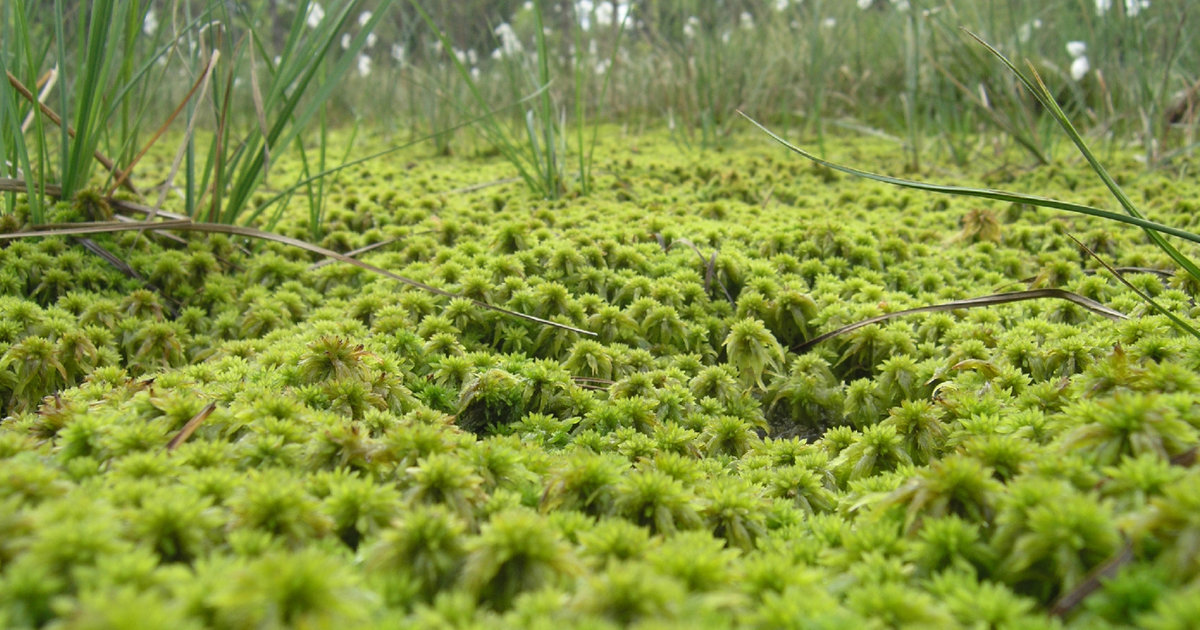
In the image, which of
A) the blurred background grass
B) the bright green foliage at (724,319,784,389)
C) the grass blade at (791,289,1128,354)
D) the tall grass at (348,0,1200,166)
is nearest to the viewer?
the grass blade at (791,289,1128,354)

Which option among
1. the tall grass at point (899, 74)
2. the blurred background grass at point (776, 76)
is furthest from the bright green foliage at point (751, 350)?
the tall grass at point (899, 74)

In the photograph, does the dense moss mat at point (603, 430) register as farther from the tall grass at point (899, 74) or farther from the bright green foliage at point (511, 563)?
the tall grass at point (899, 74)

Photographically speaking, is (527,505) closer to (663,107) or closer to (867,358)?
(867,358)

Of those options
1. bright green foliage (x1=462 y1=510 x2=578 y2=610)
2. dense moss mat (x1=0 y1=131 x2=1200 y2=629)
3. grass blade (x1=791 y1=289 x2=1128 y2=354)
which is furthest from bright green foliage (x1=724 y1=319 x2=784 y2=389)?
bright green foliage (x1=462 y1=510 x2=578 y2=610)

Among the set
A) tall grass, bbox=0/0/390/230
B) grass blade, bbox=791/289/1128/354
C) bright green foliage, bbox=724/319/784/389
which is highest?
tall grass, bbox=0/0/390/230

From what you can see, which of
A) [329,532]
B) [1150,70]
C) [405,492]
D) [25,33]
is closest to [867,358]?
[405,492]

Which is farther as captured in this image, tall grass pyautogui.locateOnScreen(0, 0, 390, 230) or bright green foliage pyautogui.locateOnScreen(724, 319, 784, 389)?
tall grass pyautogui.locateOnScreen(0, 0, 390, 230)

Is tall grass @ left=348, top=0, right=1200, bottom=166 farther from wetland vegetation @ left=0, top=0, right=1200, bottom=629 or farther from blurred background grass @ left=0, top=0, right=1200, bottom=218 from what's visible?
wetland vegetation @ left=0, top=0, right=1200, bottom=629

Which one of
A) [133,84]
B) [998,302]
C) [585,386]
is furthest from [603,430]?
[133,84]

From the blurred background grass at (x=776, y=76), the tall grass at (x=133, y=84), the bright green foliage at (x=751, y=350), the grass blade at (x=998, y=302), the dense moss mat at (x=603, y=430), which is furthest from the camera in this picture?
the blurred background grass at (x=776, y=76)

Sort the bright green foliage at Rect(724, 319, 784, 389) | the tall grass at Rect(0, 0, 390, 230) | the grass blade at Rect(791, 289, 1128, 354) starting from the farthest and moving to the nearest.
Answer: the tall grass at Rect(0, 0, 390, 230)
the bright green foliage at Rect(724, 319, 784, 389)
the grass blade at Rect(791, 289, 1128, 354)
